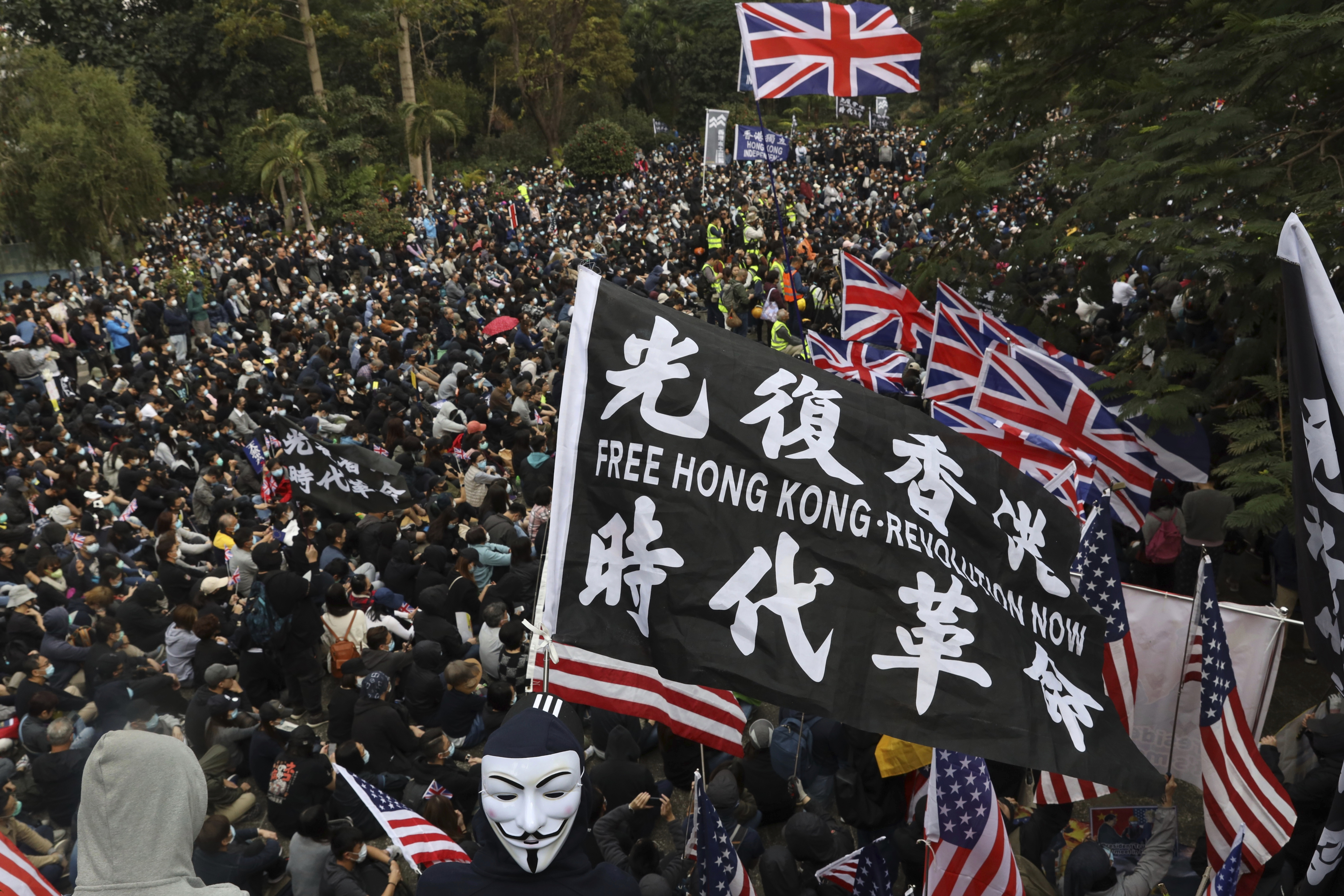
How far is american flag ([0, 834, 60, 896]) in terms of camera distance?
9.36 feet

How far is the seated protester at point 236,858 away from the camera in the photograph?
512cm

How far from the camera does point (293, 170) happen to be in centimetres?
2997

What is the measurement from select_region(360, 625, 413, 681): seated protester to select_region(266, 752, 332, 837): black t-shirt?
0.92m

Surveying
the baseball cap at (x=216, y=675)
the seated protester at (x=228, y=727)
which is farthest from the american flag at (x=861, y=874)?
the baseball cap at (x=216, y=675)

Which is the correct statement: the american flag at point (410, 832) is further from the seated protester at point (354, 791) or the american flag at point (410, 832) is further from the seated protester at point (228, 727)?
the seated protester at point (228, 727)

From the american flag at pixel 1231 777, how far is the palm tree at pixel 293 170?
95.5ft

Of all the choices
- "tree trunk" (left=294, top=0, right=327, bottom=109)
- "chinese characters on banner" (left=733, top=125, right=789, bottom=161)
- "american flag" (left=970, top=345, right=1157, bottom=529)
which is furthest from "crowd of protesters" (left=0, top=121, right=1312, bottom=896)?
"tree trunk" (left=294, top=0, right=327, bottom=109)

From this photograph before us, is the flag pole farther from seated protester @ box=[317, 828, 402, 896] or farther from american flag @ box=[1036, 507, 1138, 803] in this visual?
seated protester @ box=[317, 828, 402, 896]

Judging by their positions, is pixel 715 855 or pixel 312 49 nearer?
pixel 715 855

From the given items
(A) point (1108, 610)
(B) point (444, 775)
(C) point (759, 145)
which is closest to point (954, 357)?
(A) point (1108, 610)

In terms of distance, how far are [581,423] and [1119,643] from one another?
3459 mm

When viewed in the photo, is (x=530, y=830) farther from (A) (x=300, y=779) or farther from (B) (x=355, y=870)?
(A) (x=300, y=779)

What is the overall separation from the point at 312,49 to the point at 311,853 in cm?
3666

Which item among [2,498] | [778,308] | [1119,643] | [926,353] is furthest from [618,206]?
[1119,643]
